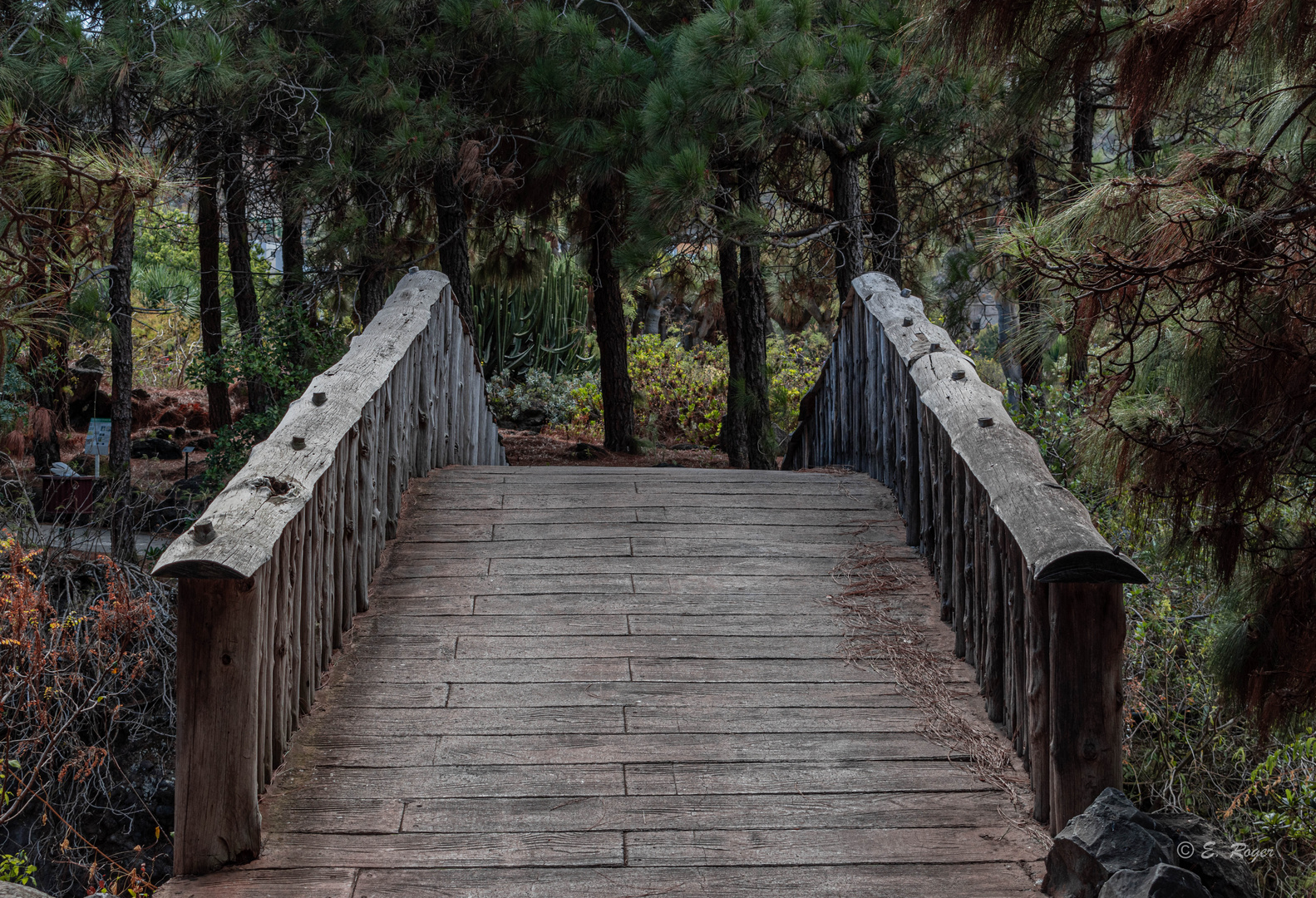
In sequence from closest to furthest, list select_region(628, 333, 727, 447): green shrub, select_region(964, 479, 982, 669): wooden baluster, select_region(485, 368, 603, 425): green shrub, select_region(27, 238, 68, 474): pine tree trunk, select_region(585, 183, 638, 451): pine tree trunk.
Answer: select_region(964, 479, 982, 669): wooden baluster → select_region(27, 238, 68, 474): pine tree trunk → select_region(585, 183, 638, 451): pine tree trunk → select_region(628, 333, 727, 447): green shrub → select_region(485, 368, 603, 425): green shrub

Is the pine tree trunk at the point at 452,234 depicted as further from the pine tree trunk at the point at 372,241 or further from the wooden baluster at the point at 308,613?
the wooden baluster at the point at 308,613

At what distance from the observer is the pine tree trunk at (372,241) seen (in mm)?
8297

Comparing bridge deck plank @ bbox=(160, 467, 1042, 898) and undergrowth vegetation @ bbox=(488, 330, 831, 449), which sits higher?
undergrowth vegetation @ bbox=(488, 330, 831, 449)

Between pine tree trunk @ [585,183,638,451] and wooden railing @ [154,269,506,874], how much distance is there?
17.8 feet

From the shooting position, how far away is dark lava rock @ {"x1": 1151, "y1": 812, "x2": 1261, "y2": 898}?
105 inches

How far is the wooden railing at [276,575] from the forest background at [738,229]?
47.5 inches

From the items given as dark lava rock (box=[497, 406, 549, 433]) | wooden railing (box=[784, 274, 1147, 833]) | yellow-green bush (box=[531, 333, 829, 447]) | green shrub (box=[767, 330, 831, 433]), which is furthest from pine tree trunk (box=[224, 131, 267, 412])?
wooden railing (box=[784, 274, 1147, 833])

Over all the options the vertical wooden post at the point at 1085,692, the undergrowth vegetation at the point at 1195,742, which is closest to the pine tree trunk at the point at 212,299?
the undergrowth vegetation at the point at 1195,742

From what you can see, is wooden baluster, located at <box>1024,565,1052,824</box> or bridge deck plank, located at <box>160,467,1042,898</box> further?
wooden baluster, located at <box>1024,565,1052,824</box>

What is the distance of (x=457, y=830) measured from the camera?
2918 millimetres

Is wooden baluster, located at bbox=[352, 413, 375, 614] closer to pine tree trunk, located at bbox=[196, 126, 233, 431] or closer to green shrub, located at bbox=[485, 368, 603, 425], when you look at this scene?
pine tree trunk, located at bbox=[196, 126, 233, 431]

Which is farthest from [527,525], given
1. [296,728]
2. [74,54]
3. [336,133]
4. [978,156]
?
[978,156]

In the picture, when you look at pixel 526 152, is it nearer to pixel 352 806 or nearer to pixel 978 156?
pixel 978 156

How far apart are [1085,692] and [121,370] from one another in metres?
8.18
